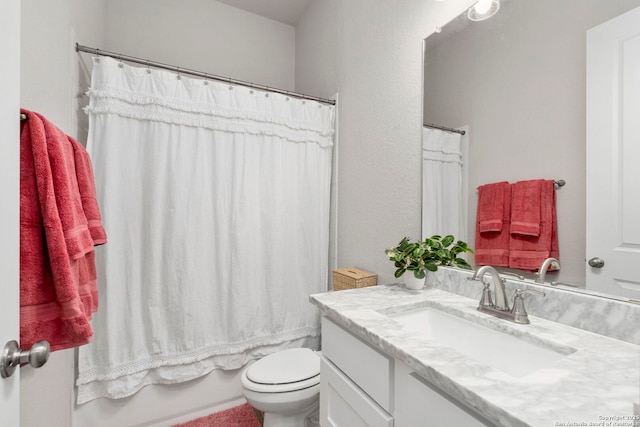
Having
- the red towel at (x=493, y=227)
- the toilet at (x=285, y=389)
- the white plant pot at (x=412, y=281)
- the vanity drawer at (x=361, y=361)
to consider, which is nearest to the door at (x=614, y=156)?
the red towel at (x=493, y=227)

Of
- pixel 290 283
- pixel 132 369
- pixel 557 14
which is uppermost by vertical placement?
pixel 557 14

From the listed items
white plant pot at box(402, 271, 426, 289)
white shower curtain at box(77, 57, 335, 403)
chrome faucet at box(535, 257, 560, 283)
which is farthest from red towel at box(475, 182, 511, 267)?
white shower curtain at box(77, 57, 335, 403)

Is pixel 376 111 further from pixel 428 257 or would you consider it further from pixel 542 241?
pixel 542 241

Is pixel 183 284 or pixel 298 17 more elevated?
pixel 298 17

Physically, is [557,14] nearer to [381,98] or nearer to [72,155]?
[381,98]

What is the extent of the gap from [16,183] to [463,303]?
1.28 m

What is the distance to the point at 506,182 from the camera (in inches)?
41.7

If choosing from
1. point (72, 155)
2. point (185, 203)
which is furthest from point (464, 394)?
point (185, 203)

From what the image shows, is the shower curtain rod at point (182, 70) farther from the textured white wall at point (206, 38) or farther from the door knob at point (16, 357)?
the door knob at point (16, 357)

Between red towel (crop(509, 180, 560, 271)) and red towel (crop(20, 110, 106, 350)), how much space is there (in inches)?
53.1

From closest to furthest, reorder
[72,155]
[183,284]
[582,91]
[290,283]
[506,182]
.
Result: [582,91] → [72,155] → [506,182] → [183,284] → [290,283]

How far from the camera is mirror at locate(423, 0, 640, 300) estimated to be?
858 mm

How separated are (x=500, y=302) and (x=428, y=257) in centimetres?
33

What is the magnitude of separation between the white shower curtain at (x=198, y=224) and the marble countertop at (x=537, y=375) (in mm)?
1016
